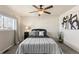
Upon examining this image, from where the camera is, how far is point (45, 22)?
816 cm

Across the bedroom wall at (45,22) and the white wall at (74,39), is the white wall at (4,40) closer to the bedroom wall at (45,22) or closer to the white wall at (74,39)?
the bedroom wall at (45,22)

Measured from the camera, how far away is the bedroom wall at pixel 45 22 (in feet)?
26.7

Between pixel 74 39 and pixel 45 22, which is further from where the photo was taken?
pixel 45 22

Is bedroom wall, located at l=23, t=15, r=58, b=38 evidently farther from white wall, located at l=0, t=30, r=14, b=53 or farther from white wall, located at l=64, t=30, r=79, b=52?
white wall, located at l=0, t=30, r=14, b=53

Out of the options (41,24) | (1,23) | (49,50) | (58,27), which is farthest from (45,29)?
(49,50)

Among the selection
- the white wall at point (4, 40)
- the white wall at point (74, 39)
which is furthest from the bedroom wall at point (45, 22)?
the white wall at point (4, 40)

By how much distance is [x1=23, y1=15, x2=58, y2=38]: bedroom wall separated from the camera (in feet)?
26.7

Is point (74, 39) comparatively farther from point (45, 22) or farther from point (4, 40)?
point (45, 22)

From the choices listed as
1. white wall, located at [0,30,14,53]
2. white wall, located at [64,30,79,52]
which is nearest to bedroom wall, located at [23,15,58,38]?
white wall, located at [64,30,79,52]

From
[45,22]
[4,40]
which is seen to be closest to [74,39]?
[4,40]

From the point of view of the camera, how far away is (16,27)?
6.95 metres

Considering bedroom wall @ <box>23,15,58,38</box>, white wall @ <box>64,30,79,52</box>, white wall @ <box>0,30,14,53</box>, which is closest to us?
white wall @ <box>0,30,14,53</box>
